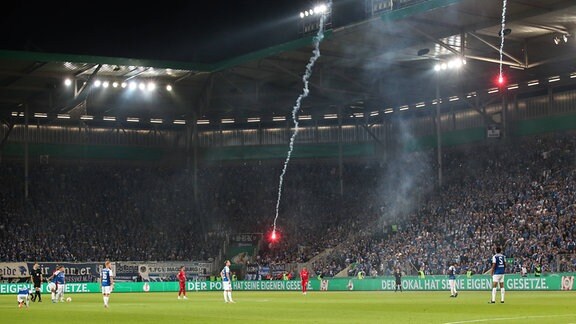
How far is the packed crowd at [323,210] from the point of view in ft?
213

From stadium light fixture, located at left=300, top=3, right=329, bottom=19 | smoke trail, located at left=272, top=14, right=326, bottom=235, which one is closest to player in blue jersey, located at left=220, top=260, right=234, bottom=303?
smoke trail, located at left=272, top=14, right=326, bottom=235

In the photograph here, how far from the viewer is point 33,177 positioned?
83.9m

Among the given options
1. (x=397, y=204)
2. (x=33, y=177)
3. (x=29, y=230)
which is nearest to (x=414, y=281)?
(x=397, y=204)

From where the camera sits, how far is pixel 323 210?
3322 inches

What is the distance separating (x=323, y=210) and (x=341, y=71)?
1522cm

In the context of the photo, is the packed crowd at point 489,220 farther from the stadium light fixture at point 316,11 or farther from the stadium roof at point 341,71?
the stadium light fixture at point 316,11

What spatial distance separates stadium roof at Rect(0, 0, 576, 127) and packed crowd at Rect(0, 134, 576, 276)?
213 inches

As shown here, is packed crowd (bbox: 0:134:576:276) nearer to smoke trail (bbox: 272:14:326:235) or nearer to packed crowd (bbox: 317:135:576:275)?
packed crowd (bbox: 317:135:576:275)

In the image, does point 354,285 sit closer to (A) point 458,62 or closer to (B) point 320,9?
(A) point 458,62

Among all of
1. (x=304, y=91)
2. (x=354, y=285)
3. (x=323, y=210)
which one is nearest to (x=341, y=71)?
(x=304, y=91)

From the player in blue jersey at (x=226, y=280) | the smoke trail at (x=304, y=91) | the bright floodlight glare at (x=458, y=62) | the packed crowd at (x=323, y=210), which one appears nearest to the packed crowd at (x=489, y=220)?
the packed crowd at (x=323, y=210)

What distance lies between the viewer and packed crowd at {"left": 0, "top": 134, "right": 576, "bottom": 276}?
213ft

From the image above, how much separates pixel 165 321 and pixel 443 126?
194ft

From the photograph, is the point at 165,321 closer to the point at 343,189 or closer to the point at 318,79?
the point at 318,79
